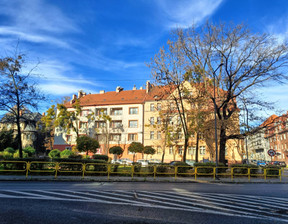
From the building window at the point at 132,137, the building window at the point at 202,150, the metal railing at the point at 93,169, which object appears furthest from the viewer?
the building window at the point at 132,137

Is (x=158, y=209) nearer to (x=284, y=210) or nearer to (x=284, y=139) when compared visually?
(x=284, y=210)

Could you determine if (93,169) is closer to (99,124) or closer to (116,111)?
(99,124)

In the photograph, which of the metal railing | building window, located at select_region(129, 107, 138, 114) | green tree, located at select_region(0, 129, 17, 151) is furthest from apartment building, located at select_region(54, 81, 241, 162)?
the metal railing

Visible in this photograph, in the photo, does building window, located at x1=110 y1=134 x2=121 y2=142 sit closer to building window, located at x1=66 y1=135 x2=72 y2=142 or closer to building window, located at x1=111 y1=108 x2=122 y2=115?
building window, located at x1=111 y1=108 x2=122 y2=115

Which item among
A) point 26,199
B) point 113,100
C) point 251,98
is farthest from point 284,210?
point 113,100

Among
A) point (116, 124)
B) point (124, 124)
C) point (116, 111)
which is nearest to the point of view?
point (124, 124)

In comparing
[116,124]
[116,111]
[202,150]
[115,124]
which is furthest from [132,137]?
[202,150]

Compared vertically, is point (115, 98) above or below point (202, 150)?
above

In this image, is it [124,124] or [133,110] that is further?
[133,110]

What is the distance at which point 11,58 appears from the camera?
21156mm

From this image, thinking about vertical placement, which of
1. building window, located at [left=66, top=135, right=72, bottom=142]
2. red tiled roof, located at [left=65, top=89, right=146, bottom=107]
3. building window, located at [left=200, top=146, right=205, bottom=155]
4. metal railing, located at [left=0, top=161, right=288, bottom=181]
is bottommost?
metal railing, located at [left=0, top=161, right=288, bottom=181]

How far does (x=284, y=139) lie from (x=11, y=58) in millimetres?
79077

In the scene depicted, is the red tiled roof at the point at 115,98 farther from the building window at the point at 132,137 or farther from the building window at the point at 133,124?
the building window at the point at 132,137

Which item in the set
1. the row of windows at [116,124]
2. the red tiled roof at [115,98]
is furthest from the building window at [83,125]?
the red tiled roof at [115,98]
